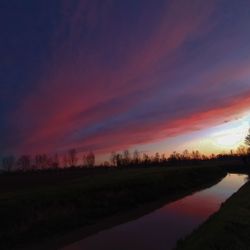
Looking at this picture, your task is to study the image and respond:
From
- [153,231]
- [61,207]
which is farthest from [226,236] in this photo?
[61,207]

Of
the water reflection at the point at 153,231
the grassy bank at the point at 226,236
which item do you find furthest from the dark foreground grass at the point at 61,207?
the grassy bank at the point at 226,236

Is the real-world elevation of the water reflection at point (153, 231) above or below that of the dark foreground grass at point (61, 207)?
below

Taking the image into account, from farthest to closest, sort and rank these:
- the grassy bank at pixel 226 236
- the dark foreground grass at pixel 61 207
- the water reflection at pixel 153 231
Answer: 1. the dark foreground grass at pixel 61 207
2. the water reflection at pixel 153 231
3. the grassy bank at pixel 226 236

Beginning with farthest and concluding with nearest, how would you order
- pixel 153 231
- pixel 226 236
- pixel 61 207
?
pixel 61 207 → pixel 153 231 → pixel 226 236

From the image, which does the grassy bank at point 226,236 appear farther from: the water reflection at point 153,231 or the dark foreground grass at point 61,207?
the dark foreground grass at point 61,207

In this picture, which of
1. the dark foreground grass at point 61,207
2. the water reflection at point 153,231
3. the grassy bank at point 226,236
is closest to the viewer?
the grassy bank at point 226,236

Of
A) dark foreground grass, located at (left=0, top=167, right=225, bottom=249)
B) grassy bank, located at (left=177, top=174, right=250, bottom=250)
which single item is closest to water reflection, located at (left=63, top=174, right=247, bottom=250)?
dark foreground grass, located at (left=0, top=167, right=225, bottom=249)

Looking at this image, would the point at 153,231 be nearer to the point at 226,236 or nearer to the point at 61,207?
the point at 61,207

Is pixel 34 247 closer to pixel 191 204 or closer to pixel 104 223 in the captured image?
pixel 104 223

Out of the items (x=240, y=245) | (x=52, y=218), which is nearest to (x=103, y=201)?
(x=52, y=218)

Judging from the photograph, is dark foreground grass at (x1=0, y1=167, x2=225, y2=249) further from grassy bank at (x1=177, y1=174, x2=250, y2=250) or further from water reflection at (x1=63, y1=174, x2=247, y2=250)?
grassy bank at (x1=177, y1=174, x2=250, y2=250)

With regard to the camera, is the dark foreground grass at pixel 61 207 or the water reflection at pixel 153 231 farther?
the dark foreground grass at pixel 61 207

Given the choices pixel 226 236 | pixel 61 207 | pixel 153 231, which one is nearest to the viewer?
pixel 226 236

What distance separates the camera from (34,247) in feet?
81.7
